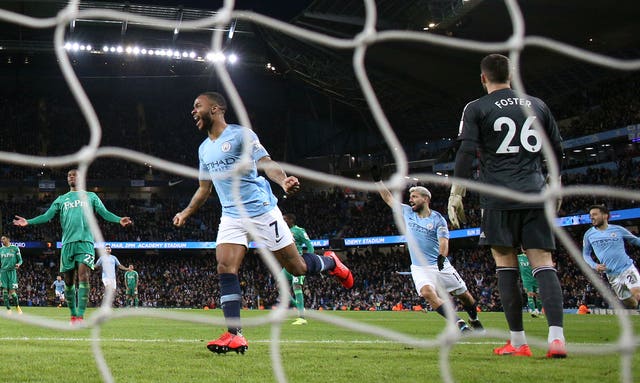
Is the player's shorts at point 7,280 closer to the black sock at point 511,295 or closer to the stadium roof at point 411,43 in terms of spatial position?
the black sock at point 511,295

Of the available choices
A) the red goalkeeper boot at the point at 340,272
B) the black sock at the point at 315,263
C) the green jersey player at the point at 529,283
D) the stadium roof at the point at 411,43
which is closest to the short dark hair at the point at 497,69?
the black sock at the point at 315,263

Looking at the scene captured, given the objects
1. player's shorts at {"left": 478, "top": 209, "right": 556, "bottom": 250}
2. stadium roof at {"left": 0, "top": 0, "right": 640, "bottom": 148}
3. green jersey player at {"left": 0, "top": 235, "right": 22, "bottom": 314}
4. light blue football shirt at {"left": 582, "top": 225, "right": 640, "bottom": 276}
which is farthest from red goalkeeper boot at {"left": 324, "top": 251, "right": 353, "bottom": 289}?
stadium roof at {"left": 0, "top": 0, "right": 640, "bottom": 148}

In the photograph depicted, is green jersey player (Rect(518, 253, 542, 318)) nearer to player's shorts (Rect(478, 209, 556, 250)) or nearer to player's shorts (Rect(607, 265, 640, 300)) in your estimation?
player's shorts (Rect(607, 265, 640, 300))

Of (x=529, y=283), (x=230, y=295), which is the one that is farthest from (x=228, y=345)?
(x=529, y=283)

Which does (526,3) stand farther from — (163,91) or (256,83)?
(163,91)

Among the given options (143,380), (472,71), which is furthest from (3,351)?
(472,71)

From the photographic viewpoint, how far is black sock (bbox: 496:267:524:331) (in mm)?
4770

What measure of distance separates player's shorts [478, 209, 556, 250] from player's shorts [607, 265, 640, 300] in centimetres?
572

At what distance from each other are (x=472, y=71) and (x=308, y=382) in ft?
92.9

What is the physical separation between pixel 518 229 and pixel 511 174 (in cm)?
38

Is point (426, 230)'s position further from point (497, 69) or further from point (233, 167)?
point (497, 69)

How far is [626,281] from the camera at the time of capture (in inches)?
373

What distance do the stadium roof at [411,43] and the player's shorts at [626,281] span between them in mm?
15744

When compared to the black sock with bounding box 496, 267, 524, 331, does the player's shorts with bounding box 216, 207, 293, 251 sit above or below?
above
